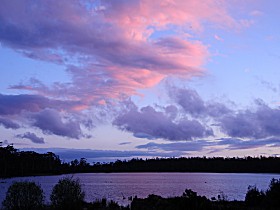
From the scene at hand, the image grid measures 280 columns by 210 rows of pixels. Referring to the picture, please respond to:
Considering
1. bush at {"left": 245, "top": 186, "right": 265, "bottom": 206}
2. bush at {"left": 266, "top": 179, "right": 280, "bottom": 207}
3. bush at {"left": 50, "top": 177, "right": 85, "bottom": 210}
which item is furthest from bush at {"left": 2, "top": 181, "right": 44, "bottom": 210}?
bush at {"left": 245, "top": 186, "right": 265, "bottom": 206}

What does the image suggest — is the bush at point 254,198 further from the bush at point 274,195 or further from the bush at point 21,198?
the bush at point 21,198

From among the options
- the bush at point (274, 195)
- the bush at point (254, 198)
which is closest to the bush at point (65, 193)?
the bush at point (274, 195)

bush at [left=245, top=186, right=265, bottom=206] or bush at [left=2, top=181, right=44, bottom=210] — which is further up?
bush at [left=2, top=181, right=44, bottom=210]

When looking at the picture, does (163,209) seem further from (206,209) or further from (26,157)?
(26,157)

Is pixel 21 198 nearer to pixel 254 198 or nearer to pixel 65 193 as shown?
pixel 65 193

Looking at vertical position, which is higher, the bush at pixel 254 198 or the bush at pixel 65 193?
the bush at pixel 65 193

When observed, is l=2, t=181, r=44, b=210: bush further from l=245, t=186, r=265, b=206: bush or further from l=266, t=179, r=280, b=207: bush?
l=245, t=186, r=265, b=206: bush

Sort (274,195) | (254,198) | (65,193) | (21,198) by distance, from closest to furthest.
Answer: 1. (21,198)
2. (65,193)
3. (274,195)
4. (254,198)

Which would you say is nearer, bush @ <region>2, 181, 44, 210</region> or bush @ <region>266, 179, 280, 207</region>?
bush @ <region>2, 181, 44, 210</region>

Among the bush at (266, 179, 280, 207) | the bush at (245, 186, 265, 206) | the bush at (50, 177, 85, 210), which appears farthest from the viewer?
the bush at (245, 186, 265, 206)

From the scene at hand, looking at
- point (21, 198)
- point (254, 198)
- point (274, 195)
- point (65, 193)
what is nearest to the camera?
point (21, 198)

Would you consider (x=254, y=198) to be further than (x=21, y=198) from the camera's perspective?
Yes

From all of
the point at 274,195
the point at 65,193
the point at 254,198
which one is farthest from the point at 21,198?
the point at 254,198

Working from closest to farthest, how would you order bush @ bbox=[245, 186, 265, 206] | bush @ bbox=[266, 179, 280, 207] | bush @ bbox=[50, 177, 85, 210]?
1. bush @ bbox=[50, 177, 85, 210]
2. bush @ bbox=[266, 179, 280, 207]
3. bush @ bbox=[245, 186, 265, 206]
